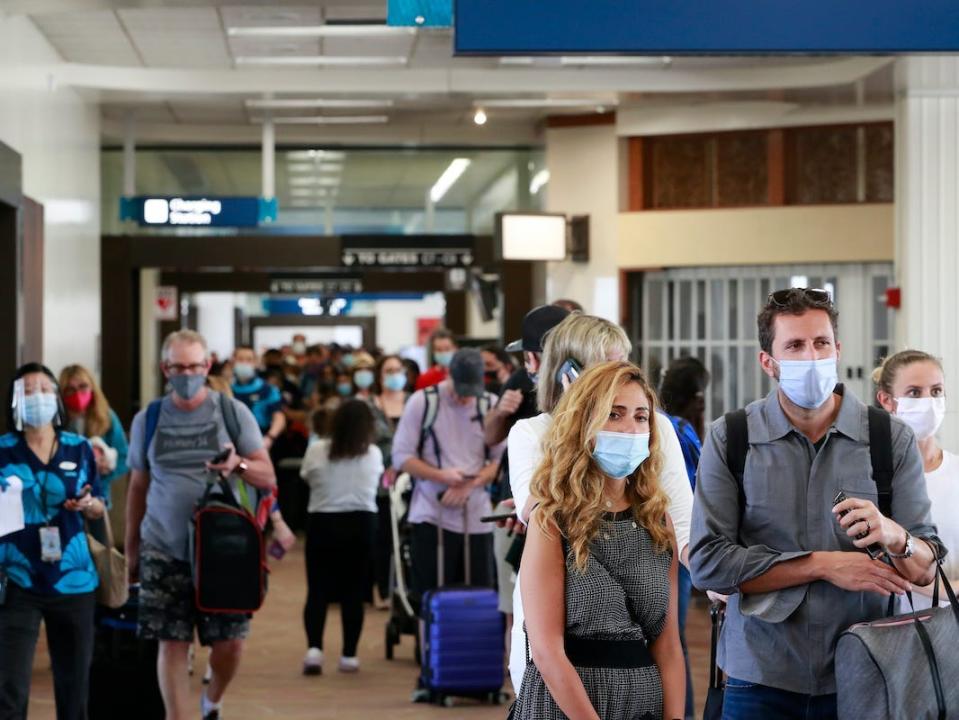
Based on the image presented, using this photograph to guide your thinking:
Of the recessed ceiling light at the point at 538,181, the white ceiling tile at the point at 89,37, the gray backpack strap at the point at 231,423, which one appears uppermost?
the white ceiling tile at the point at 89,37

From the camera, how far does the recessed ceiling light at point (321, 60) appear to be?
484 inches

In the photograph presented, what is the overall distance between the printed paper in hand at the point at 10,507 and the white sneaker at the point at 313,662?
3.16 meters

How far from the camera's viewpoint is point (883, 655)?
10.4 ft

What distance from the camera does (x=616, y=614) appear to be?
129 inches

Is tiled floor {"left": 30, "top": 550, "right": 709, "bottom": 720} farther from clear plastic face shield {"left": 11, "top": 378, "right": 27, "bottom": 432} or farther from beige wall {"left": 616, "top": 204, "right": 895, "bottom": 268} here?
beige wall {"left": 616, "top": 204, "right": 895, "bottom": 268}

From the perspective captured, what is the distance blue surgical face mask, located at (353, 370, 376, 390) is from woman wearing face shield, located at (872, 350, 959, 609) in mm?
8626

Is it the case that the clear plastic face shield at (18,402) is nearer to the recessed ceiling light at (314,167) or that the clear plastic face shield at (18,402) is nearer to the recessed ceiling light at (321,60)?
the recessed ceiling light at (321,60)

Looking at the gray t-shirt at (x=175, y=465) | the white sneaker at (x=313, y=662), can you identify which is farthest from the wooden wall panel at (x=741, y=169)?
the gray t-shirt at (x=175, y=465)

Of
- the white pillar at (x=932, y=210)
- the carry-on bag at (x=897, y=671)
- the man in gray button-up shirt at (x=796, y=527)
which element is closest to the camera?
the carry-on bag at (x=897, y=671)

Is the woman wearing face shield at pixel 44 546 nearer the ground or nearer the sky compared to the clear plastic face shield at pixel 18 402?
nearer the ground

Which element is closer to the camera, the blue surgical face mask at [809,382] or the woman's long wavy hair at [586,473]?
the woman's long wavy hair at [586,473]

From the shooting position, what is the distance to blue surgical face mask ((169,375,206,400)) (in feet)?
20.7

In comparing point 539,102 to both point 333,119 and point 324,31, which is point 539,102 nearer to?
point 333,119

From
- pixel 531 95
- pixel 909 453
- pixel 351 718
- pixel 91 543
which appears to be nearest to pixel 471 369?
pixel 351 718
